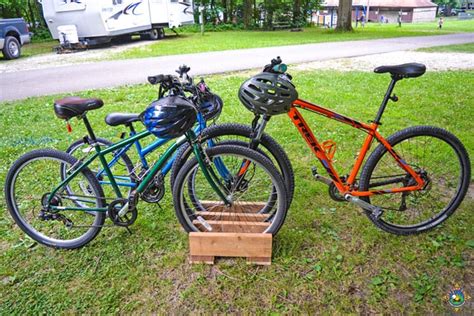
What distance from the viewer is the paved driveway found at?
340 inches

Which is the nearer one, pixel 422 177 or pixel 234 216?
pixel 422 177

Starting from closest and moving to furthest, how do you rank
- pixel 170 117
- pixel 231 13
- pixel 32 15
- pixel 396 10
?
pixel 170 117 → pixel 32 15 → pixel 231 13 → pixel 396 10

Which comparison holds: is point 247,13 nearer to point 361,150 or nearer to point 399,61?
point 399,61

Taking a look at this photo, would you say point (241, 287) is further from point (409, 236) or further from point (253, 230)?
point (409, 236)

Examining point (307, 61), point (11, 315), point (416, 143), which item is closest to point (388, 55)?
point (307, 61)

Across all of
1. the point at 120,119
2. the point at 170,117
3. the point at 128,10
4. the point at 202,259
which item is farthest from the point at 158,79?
the point at 128,10

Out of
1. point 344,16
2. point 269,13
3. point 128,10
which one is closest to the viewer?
point 128,10

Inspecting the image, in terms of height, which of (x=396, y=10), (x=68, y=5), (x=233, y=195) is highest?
(x=68, y=5)

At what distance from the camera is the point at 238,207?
309 centimetres

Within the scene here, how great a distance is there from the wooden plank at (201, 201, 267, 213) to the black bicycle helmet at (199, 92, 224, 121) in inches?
27.0

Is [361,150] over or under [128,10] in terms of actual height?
under

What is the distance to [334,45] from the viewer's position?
14977 millimetres

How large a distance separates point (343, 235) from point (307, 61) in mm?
9065

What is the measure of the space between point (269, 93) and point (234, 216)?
1050 millimetres
